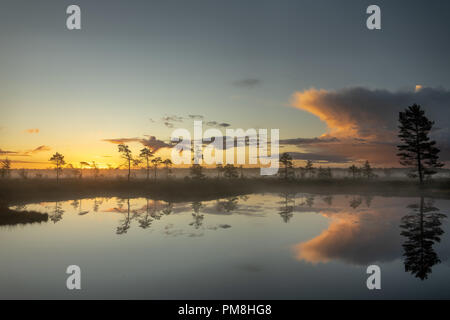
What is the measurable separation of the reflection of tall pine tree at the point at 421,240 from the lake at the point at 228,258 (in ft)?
0.17

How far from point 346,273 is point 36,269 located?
46.1 ft

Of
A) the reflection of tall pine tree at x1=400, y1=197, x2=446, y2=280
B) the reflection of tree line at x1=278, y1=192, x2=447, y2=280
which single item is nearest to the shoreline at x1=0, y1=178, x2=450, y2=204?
the reflection of tree line at x1=278, y1=192, x2=447, y2=280

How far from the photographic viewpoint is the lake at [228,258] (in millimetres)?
10141

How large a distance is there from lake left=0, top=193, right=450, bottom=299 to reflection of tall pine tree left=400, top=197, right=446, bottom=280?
2.1 inches

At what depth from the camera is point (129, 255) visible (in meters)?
14.6

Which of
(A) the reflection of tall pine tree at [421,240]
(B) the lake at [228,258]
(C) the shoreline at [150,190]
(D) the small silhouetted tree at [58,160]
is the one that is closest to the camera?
(B) the lake at [228,258]

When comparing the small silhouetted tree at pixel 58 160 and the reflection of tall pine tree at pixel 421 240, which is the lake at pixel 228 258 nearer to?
the reflection of tall pine tree at pixel 421 240

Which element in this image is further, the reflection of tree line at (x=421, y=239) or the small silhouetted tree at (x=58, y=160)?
the small silhouetted tree at (x=58, y=160)

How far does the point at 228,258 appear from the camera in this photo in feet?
46.0

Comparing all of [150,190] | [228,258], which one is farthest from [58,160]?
[228,258]

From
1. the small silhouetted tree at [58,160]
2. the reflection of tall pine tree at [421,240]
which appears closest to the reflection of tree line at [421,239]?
the reflection of tall pine tree at [421,240]

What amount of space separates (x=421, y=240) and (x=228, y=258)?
39.6 ft

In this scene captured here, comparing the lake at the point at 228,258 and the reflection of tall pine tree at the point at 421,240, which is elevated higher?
the reflection of tall pine tree at the point at 421,240
